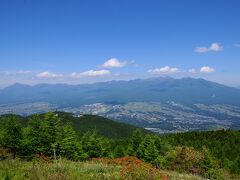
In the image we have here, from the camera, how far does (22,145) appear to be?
2494 inches

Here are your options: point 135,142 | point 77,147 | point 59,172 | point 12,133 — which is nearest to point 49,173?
point 59,172

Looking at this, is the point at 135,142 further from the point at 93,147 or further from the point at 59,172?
the point at 59,172

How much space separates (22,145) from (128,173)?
55.2m

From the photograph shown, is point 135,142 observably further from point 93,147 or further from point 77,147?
point 77,147

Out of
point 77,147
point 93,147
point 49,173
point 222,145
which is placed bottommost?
point 222,145

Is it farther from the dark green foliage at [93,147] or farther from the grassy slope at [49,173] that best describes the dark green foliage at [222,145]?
the grassy slope at [49,173]

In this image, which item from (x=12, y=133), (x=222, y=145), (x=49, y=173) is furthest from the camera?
(x=222, y=145)

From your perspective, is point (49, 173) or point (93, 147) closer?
point (49, 173)

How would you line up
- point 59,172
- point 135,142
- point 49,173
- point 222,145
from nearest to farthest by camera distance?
point 49,173, point 59,172, point 135,142, point 222,145

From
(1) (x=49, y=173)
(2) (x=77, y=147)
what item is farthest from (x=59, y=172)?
(2) (x=77, y=147)

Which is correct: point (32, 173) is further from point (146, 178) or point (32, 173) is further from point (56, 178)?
point (146, 178)

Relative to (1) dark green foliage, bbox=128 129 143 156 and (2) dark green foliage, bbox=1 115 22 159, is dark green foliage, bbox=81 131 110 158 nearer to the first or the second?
(1) dark green foliage, bbox=128 129 143 156

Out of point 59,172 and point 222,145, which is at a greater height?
point 59,172

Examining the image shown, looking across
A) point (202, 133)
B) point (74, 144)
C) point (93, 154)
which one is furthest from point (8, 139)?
point (202, 133)
